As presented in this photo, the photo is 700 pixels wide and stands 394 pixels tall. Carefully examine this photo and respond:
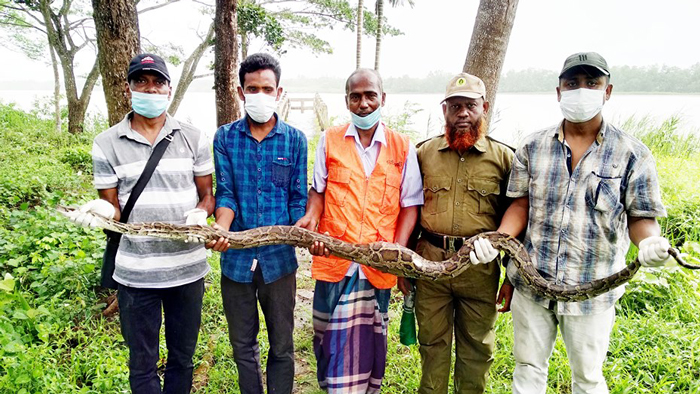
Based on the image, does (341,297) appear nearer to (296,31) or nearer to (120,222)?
(120,222)

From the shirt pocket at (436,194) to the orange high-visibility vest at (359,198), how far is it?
249 mm

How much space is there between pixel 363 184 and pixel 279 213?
770 mm

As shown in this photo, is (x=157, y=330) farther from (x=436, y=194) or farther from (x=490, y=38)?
(x=490, y=38)

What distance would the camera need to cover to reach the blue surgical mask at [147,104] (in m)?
3.05

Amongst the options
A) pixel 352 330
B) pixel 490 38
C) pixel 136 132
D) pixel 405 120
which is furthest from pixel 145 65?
pixel 405 120

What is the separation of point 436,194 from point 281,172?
1.35 m

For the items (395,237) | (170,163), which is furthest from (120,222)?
(395,237)

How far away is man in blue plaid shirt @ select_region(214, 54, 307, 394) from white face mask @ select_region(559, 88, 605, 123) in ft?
6.86

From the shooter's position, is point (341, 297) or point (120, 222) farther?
point (341, 297)

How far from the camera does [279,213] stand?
3.44 meters

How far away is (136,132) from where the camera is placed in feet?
10.1

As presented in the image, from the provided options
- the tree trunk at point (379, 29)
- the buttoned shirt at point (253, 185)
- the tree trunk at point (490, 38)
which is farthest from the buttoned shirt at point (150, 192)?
the tree trunk at point (379, 29)

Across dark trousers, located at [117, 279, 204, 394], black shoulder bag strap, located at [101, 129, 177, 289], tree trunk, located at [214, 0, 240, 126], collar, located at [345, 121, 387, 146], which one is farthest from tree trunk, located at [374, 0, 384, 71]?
dark trousers, located at [117, 279, 204, 394]

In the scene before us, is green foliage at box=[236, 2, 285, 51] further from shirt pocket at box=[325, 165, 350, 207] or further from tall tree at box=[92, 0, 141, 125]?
shirt pocket at box=[325, 165, 350, 207]
